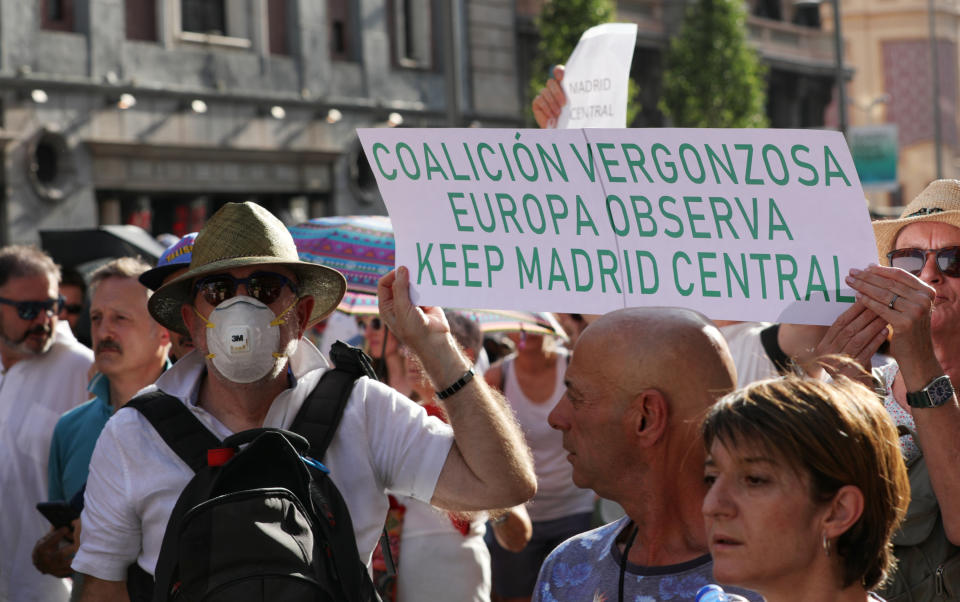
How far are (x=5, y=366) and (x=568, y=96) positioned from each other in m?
2.67

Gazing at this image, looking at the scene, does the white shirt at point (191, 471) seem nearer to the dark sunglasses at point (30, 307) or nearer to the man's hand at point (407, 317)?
the man's hand at point (407, 317)

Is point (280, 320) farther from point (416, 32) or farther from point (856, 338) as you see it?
point (416, 32)

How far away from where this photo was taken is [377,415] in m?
3.48

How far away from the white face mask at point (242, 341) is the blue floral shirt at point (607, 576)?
0.85m

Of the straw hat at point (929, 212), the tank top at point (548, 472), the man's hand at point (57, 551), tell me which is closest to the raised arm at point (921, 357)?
the straw hat at point (929, 212)

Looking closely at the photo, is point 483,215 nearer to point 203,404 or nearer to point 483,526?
point 203,404

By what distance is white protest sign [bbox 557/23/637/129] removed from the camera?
15.5ft

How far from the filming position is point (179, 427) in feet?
11.0

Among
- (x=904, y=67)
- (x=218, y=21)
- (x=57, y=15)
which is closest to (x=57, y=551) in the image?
(x=57, y=15)

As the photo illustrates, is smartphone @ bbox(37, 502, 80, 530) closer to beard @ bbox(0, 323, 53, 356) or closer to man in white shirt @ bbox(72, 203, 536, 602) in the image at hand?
man in white shirt @ bbox(72, 203, 536, 602)

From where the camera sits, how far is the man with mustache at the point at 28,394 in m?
5.36

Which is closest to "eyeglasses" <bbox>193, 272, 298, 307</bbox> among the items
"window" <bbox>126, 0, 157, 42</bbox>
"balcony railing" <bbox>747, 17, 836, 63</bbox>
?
"window" <bbox>126, 0, 157, 42</bbox>

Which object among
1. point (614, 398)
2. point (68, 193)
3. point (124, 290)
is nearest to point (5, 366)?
point (124, 290)

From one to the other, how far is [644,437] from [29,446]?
3271 millimetres
